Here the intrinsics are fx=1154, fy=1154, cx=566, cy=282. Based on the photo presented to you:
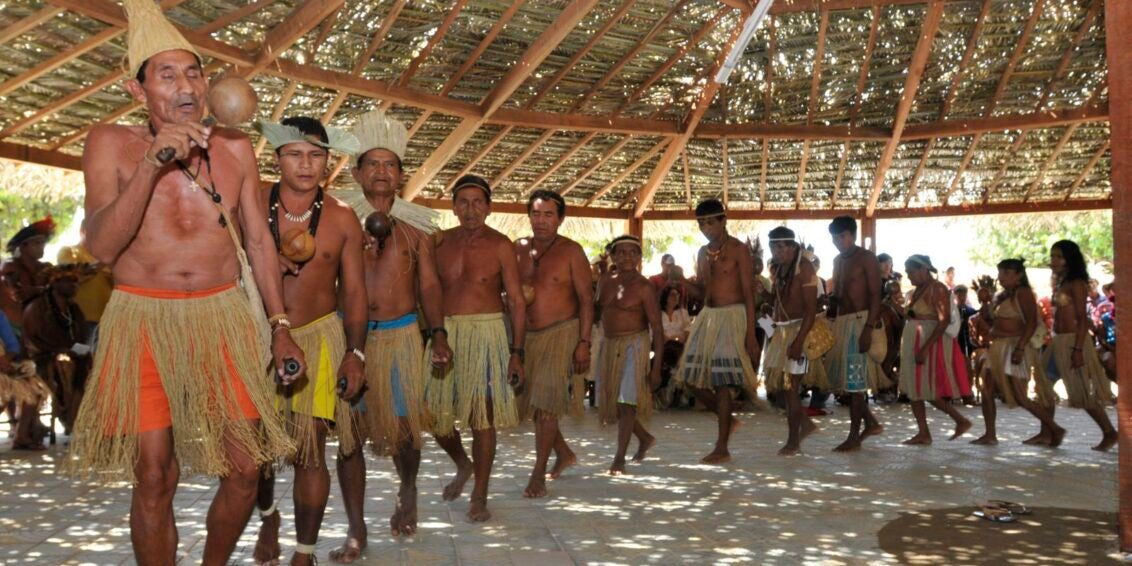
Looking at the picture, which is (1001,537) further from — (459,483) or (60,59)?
(60,59)

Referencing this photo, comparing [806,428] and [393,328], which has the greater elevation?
[393,328]

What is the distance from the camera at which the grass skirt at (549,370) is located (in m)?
6.25

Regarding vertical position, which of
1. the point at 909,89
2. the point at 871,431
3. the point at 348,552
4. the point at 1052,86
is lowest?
the point at 348,552

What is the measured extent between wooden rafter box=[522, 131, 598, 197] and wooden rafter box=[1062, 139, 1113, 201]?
7065 mm

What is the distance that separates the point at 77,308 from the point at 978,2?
30.9 ft

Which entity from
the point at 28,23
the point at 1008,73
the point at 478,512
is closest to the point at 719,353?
the point at 478,512

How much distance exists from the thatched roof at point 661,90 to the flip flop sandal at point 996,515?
685 centimetres

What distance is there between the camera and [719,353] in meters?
7.77

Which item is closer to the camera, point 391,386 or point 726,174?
point 391,386

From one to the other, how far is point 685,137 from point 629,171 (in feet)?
5.14

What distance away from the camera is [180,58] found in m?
3.23

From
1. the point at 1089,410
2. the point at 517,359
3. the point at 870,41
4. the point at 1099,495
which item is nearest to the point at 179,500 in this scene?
the point at 517,359

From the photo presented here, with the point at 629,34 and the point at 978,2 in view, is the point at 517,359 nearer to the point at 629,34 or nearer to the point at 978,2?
the point at 629,34

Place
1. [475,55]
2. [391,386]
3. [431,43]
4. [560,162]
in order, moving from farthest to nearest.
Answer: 1. [560,162]
2. [475,55]
3. [431,43]
4. [391,386]
